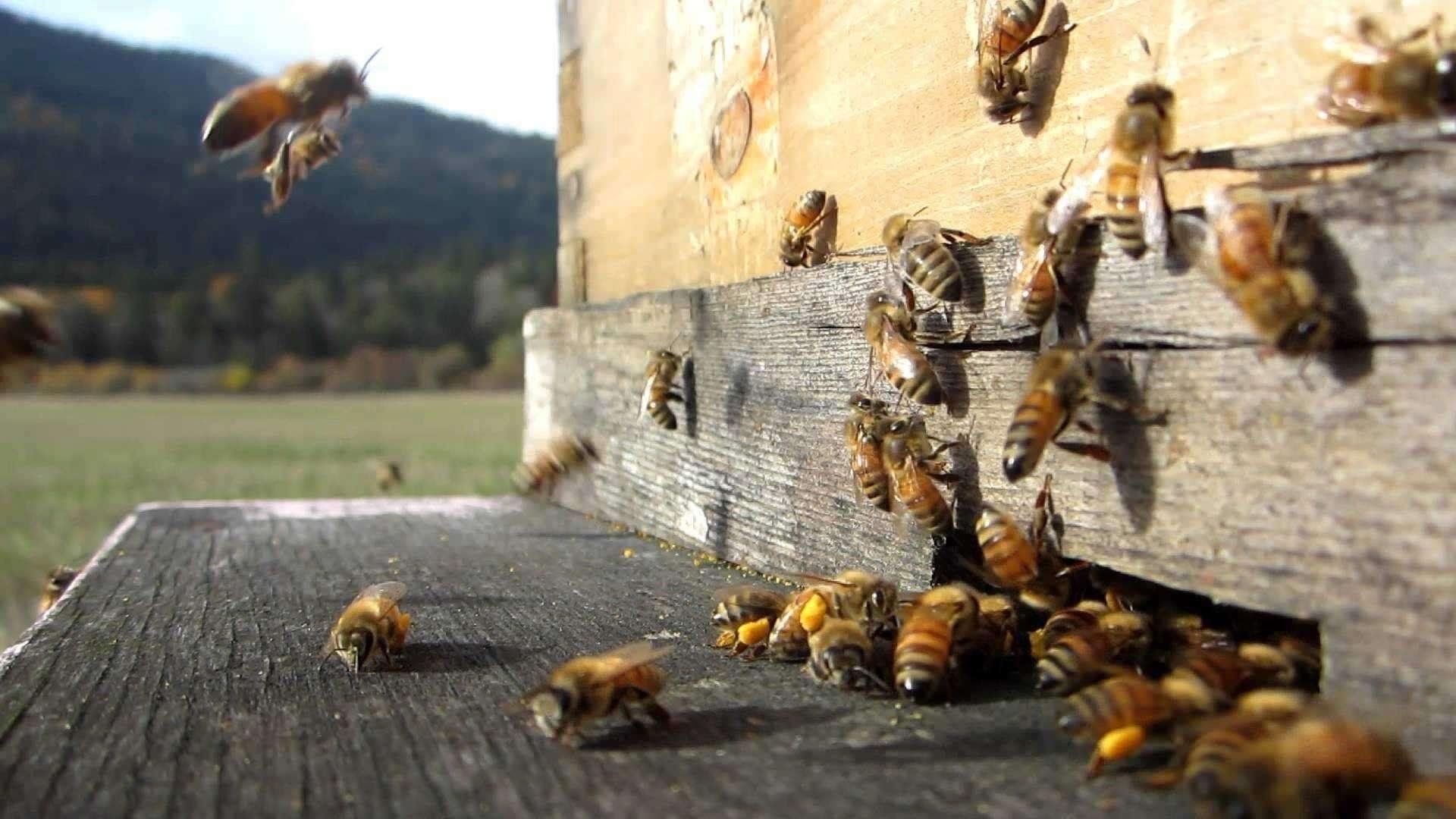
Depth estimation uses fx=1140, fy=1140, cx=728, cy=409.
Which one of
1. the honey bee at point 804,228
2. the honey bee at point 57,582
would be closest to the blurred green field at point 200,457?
the honey bee at point 57,582

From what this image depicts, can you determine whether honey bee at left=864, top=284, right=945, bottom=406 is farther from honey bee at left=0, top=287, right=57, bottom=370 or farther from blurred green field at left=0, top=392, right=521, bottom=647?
Result: blurred green field at left=0, top=392, right=521, bottom=647

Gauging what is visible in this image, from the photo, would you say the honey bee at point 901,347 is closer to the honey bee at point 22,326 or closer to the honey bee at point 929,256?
the honey bee at point 929,256

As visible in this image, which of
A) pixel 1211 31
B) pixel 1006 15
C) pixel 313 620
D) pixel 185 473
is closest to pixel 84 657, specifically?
pixel 313 620

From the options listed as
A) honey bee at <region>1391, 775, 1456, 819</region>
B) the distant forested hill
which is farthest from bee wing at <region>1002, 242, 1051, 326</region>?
the distant forested hill

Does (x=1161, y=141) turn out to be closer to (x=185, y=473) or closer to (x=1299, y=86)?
(x=1299, y=86)

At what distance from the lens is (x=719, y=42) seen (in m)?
3.09

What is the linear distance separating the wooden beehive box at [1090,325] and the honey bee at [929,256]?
0.15 feet

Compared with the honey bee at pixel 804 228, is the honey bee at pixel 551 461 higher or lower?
lower

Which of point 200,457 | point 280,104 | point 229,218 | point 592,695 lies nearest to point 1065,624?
point 592,695

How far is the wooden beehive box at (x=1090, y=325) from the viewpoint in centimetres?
123

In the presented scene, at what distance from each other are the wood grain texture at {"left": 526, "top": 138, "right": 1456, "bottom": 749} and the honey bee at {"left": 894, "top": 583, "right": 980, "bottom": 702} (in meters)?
0.19

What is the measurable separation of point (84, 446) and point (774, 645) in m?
26.0

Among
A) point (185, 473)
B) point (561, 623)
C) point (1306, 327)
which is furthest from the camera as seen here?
point (185, 473)

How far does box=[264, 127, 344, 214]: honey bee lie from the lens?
11.4ft
